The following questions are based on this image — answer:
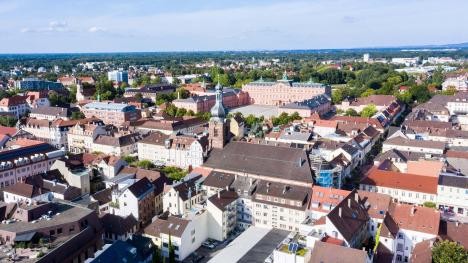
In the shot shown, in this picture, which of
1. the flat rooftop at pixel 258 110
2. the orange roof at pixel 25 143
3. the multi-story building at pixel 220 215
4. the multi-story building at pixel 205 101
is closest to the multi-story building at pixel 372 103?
the flat rooftop at pixel 258 110

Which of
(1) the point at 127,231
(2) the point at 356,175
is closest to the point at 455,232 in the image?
(2) the point at 356,175

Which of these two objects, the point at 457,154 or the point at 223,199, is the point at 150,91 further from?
the point at 223,199

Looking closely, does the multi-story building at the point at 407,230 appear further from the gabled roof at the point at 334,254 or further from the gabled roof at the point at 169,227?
the gabled roof at the point at 169,227

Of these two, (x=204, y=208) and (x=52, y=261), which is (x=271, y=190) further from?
(x=52, y=261)

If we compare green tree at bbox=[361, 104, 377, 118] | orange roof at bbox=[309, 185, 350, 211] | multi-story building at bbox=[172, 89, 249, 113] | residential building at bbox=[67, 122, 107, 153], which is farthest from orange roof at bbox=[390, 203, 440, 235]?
multi-story building at bbox=[172, 89, 249, 113]

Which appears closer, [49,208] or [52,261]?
[52,261]

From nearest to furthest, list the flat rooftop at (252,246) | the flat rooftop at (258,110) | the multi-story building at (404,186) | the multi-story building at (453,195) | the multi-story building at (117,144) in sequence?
1. the flat rooftop at (252,246)
2. the multi-story building at (453,195)
3. the multi-story building at (404,186)
4. the multi-story building at (117,144)
5. the flat rooftop at (258,110)

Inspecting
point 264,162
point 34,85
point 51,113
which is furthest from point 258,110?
point 34,85
